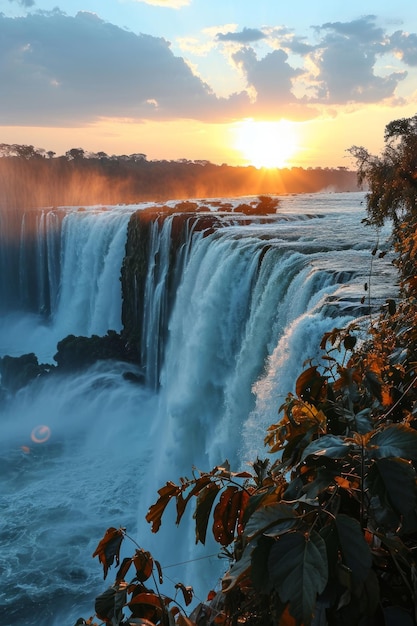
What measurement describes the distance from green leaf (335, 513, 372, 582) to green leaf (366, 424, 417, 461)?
18 centimetres

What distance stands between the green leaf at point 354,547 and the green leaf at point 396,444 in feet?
0.58

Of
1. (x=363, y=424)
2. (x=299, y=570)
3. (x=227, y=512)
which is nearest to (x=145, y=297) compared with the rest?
(x=227, y=512)

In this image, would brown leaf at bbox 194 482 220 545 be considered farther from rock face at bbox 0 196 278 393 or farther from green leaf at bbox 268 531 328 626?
rock face at bbox 0 196 278 393

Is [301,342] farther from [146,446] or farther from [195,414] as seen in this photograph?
[146,446]

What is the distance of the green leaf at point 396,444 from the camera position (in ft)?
4.36

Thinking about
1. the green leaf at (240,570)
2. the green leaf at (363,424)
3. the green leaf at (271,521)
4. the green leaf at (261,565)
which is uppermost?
the green leaf at (363,424)

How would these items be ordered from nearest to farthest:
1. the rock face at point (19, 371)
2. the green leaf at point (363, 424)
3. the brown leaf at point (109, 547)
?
the green leaf at point (363, 424) < the brown leaf at point (109, 547) < the rock face at point (19, 371)

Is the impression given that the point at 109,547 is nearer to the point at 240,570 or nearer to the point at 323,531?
the point at 240,570

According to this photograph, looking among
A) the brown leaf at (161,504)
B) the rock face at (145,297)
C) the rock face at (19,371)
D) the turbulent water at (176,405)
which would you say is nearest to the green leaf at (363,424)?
the brown leaf at (161,504)

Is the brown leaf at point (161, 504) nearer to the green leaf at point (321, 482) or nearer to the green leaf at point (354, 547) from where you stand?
the green leaf at point (321, 482)

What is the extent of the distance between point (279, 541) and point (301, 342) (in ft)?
24.4

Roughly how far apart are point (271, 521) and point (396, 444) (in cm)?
34

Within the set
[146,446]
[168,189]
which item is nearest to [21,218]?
[146,446]

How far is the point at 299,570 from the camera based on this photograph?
3.89 feet
